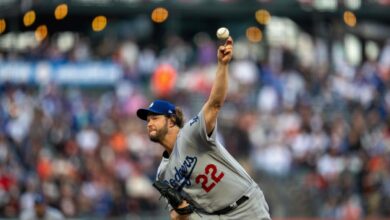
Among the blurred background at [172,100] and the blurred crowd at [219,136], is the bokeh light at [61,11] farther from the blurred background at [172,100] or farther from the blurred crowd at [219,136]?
the blurred crowd at [219,136]

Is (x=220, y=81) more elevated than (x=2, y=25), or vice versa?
(x=2, y=25)

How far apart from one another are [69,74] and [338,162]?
730 cm

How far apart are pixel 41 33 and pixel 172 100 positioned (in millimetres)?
5435

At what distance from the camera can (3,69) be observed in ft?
73.8

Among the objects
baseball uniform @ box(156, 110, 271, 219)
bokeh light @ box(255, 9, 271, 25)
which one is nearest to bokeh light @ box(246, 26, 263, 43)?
bokeh light @ box(255, 9, 271, 25)

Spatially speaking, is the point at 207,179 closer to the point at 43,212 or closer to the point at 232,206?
the point at 232,206

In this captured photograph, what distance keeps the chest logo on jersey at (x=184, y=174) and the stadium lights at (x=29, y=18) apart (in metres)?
15.1

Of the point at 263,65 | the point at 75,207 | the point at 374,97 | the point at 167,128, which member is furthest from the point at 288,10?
the point at 167,128

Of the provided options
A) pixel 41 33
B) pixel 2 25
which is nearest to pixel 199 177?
pixel 2 25

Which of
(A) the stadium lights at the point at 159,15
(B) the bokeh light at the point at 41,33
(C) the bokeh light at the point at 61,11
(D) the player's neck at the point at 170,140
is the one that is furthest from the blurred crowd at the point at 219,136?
(D) the player's neck at the point at 170,140

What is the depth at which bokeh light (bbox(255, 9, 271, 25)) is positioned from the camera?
2743 centimetres

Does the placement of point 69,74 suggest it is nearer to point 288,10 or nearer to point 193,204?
point 288,10

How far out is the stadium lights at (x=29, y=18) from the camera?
77.9 ft

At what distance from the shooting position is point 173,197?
8.78 m
